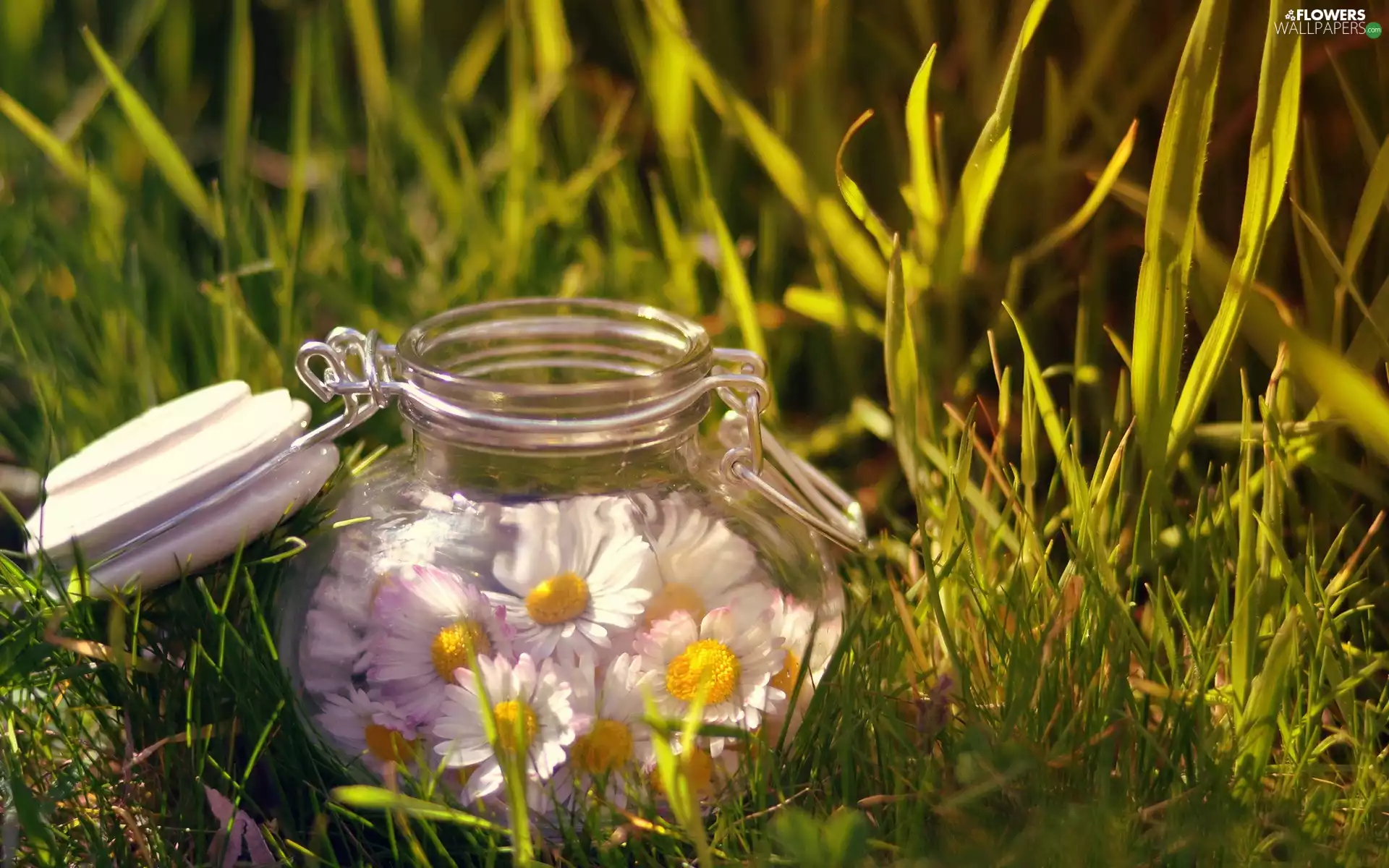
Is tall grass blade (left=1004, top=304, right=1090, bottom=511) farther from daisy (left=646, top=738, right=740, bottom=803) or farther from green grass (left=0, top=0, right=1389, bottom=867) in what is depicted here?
daisy (left=646, top=738, right=740, bottom=803)

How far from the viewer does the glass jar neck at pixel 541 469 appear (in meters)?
0.84

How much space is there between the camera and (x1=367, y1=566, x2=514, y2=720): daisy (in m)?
A: 0.80

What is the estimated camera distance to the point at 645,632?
0.81m

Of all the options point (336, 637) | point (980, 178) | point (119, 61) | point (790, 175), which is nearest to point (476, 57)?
point (119, 61)

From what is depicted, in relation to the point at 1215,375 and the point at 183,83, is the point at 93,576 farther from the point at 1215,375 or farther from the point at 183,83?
the point at 183,83

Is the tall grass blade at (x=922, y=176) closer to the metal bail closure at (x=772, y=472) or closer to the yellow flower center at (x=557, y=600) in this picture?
the metal bail closure at (x=772, y=472)

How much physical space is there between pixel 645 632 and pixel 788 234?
0.69m

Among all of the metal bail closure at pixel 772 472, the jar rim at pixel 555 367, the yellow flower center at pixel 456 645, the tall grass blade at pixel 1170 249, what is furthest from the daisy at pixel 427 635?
the tall grass blade at pixel 1170 249

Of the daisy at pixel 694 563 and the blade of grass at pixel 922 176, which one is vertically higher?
the blade of grass at pixel 922 176

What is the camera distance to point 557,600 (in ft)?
2.62

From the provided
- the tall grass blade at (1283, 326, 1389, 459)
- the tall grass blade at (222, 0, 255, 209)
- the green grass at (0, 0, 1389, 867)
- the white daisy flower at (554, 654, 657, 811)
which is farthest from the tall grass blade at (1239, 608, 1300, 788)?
the tall grass blade at (222, 0, 255, 209)

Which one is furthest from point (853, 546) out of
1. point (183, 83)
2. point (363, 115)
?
point (183, 83)

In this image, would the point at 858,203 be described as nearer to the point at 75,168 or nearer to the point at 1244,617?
the point at 1244,617

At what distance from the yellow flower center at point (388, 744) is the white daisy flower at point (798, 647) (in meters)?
0.24
